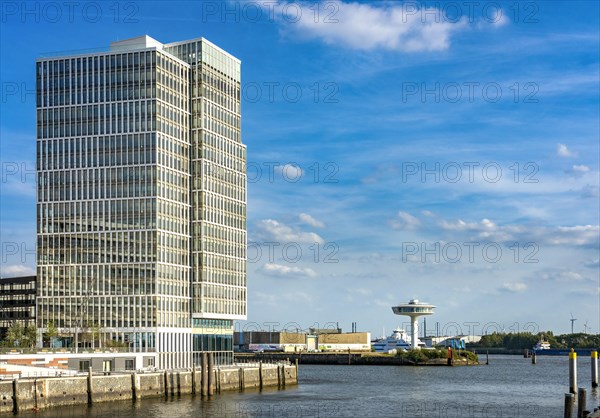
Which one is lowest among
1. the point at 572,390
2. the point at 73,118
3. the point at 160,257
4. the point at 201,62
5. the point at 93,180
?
the point at 572,390

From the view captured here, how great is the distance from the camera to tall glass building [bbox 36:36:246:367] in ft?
604

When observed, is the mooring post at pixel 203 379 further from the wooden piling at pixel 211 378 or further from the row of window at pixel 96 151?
the row of window at pixel 96 151

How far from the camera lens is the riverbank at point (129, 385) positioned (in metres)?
104

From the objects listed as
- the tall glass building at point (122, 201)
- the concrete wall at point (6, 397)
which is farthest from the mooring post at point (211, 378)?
the tall glass building at point (122, 201)

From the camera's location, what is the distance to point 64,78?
621ft

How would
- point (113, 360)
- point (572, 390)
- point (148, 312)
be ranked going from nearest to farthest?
1. point (572, 390)
2. point (113, 360)
3. point (148, 312)

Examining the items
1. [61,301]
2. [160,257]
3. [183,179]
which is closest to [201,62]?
[183,179]

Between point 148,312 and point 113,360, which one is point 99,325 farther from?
point 113,360

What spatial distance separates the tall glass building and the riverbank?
106 ft

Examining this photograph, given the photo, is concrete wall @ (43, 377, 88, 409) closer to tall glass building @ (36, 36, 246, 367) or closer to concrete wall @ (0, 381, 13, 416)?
concrete wall @ (0, 381, 13, 416)

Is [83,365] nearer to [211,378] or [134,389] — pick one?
[211,378]

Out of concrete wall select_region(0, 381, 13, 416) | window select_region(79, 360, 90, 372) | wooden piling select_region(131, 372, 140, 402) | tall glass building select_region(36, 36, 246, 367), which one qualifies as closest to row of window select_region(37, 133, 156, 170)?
tall glass building select_region(36, 36, 246, 367)

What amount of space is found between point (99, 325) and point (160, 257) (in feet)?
57.8

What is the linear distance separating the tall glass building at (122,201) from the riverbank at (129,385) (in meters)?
32.5
